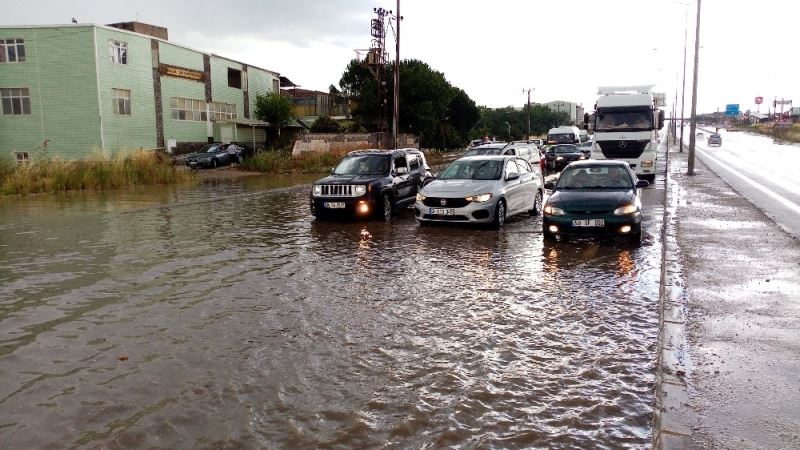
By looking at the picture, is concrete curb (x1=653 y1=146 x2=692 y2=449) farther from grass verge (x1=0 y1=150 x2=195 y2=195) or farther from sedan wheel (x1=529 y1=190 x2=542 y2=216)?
grass verge (x1=0 y1=150 x2=195 y2=195)

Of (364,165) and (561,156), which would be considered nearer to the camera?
(364,165)

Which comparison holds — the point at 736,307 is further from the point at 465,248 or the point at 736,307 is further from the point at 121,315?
the point at 121,315

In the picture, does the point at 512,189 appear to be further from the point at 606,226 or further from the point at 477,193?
the point at 606,226

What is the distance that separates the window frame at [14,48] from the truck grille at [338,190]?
31716 mm

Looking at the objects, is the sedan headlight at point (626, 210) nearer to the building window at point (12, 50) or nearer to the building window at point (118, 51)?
the building window at point (118, 51)

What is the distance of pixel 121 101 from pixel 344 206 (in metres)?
30.6

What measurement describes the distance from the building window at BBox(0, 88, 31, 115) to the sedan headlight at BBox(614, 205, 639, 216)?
3768 centimetres

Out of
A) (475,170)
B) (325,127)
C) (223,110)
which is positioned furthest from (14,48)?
(475,170)

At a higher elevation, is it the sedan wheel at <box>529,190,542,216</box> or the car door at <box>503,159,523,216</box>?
the car door at <box>503,159,523,216</box>

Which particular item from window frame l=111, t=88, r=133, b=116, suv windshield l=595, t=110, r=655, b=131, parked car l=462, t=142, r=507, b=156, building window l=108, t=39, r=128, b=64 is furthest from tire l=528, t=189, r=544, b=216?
building window l=108, t=39, r=128, b=64

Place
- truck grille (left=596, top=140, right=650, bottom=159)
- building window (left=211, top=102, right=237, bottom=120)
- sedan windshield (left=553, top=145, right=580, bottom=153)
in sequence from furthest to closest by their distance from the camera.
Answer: building window (left=211, top=102, right=237, bottom=120)
sedan windshield (left=553, top=145, right=580, bottom=153)
truck grille (left=596, top=140, right=650, bottom=159)

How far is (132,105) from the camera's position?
39.4m

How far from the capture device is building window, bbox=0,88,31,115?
36.5 metres

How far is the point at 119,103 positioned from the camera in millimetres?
38188
